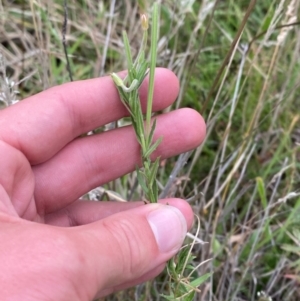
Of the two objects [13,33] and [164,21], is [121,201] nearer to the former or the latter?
[164,21]

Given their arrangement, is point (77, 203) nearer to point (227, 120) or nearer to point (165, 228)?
point (165, 228)

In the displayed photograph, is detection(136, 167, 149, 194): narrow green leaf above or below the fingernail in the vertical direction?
above

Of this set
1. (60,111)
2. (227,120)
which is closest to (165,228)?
(60,111)

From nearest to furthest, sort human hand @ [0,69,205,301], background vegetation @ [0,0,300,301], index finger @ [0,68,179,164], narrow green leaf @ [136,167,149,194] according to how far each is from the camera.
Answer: human hand @ [0,69,205,301]
narrow green leaf @ [136,167,149,194]
index finger @ [0,68,179,164]
background vegetation @ [0,0,300,301]

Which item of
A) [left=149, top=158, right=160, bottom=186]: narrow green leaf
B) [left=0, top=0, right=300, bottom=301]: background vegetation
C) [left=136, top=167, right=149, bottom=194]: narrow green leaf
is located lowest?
[left=0, top=0, right=300, bottom=301]: background vegetation

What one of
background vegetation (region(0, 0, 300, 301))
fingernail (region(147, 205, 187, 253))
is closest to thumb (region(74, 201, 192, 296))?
fingernail (region(147, 205, 187, 253))

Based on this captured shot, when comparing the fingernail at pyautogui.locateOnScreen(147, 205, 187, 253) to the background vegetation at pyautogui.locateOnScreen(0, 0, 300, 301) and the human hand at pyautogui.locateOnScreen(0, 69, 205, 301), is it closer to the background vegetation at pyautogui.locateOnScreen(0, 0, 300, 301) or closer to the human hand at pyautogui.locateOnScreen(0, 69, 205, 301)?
the human hand at pyautogui.locateOnScreen(0, 69, 205, 301)

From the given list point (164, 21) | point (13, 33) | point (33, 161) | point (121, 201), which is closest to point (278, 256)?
point (121, 201)

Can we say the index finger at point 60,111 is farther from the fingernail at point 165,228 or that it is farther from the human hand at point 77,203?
the fingernail at point 165,228

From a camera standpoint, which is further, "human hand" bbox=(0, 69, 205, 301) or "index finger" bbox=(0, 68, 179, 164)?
"index finger" bbox=(0, 68, 179, 164)
